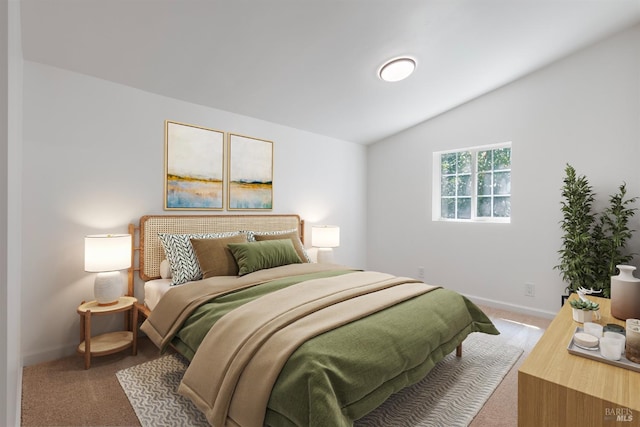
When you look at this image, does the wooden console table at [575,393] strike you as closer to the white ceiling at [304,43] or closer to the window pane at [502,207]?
the white ceiling at [304,43]

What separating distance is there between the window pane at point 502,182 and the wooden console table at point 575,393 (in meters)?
2.65

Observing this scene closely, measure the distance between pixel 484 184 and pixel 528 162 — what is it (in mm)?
561

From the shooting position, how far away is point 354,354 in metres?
1.43

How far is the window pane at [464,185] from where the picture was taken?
4031 mm

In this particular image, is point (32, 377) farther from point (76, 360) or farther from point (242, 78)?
point (242, 78)

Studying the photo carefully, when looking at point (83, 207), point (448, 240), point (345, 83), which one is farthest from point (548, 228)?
point (83, 207)

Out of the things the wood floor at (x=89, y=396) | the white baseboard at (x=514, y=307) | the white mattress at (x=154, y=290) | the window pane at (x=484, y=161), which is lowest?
the wood floor at (x=89, y=396)

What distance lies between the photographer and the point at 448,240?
4.05 meters

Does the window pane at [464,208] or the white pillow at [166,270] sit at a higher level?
the window pane at [464,208]

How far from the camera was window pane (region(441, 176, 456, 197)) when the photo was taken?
164 inches

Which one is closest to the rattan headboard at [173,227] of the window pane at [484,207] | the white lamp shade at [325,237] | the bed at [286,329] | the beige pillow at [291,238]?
the bed at [286,329]

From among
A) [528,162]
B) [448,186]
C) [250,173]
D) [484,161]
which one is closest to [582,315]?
[528,162]

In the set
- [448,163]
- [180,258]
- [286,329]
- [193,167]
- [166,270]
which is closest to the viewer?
[286,329]

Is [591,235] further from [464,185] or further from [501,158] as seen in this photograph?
[464,185]
